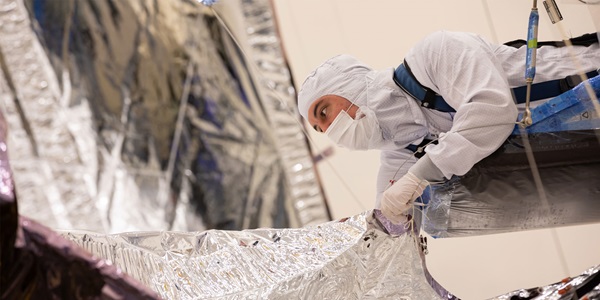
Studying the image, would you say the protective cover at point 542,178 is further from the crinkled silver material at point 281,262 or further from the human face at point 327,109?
the human face at point 327,109

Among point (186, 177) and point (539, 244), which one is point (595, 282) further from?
point (186, 177)

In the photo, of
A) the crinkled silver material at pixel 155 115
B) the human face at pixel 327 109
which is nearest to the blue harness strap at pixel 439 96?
the human face at pixel 327 109

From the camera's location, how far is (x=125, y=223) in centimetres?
172

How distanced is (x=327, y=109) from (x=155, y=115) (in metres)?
0.66

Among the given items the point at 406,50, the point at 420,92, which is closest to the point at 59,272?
the point at 420,92

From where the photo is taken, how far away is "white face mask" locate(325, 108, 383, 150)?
3.75 feet

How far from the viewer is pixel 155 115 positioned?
1.72 meters

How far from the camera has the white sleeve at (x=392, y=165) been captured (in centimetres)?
117

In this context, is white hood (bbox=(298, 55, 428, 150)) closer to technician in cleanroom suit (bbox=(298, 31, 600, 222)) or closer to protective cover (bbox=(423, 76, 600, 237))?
technician in cleanroom suit (bbox=(298, 31, 600, 222))

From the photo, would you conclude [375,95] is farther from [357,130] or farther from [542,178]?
[542,178]

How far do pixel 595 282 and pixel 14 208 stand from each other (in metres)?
0.63

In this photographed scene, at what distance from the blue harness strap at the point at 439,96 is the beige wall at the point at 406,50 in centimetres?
36

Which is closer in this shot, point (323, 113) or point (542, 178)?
point (542, 178)

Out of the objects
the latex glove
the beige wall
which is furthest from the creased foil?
the beige wall
